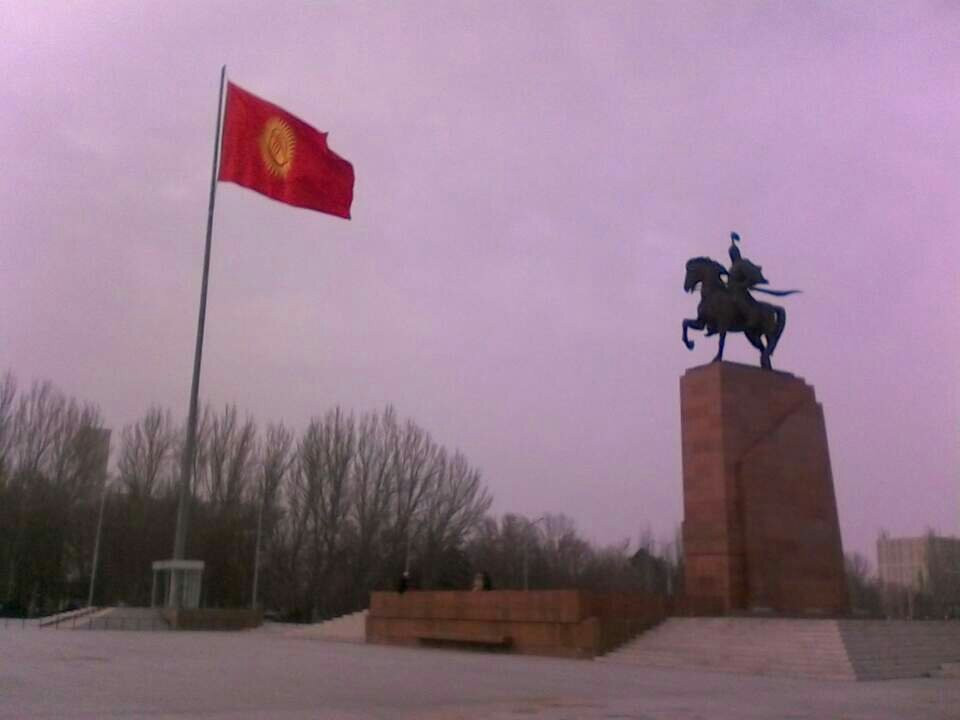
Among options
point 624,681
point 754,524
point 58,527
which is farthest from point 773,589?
point 58,527

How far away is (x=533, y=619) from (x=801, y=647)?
5296mm

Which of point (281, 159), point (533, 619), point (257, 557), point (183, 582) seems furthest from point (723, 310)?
point (257, 557)

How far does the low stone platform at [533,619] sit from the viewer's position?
1822 centimetres

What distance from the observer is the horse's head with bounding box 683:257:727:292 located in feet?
74.5

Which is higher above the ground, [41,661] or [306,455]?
[306,455]

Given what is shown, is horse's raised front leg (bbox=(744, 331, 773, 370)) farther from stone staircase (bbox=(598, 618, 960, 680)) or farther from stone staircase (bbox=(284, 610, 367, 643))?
stone staircase (bbox=(284, 610, 367, 643))

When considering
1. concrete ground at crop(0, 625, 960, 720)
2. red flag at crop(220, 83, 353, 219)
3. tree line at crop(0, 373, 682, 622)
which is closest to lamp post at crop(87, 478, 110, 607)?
tree line at crop(0, 373, 682, 622)

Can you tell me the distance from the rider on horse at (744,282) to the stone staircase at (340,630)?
469 inches

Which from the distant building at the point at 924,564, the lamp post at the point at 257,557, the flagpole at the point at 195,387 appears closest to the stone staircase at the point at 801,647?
the flagpole at the point at 195,387

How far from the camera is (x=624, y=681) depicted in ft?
41.4

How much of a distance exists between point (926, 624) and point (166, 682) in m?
13.8

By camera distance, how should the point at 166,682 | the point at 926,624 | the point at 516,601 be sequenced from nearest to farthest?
the point at 166,682 < the point at 926,624 < the point at 516,601

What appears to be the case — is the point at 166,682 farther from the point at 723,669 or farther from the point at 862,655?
the point at 862,655

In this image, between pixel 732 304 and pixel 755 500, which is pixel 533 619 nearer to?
pixel 755 500
